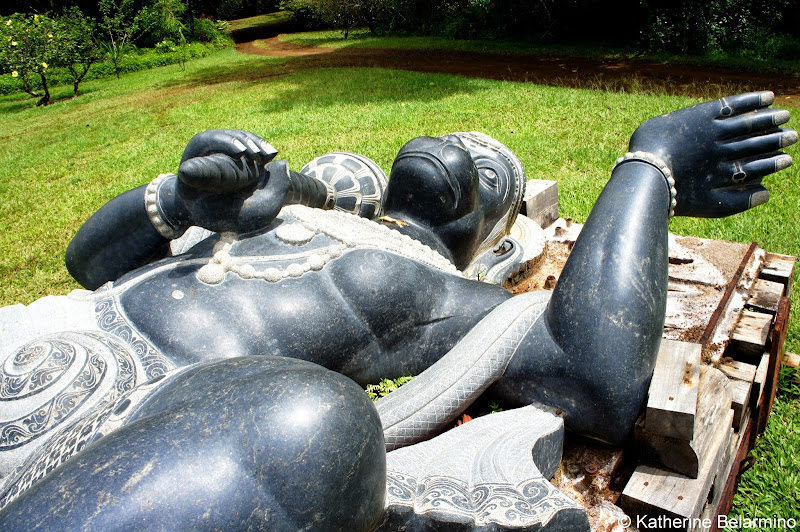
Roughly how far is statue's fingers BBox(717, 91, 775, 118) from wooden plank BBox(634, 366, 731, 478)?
909 millimetres

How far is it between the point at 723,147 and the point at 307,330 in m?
1.45

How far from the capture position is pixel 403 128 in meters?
7.45

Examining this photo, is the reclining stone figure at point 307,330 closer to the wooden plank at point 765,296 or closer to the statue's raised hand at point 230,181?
the statue's raised hand at point 230,181

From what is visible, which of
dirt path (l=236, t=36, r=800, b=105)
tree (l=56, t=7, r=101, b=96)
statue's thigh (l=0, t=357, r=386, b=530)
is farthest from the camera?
tree (l=56, t=7, r=101, b=96)

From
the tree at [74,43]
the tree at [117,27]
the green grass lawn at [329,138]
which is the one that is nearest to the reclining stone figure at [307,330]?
the green grass lawn at [329,138]

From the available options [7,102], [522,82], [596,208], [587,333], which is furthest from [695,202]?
[7,102]

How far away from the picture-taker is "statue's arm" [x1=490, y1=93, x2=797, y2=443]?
A: 1.66 metres

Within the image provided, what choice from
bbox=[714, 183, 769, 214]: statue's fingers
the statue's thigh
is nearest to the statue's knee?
the statue's thigh

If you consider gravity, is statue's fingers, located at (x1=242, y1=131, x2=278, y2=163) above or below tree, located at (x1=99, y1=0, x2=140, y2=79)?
below

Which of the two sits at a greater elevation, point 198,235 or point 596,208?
point 596,208

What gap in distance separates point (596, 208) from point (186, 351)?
1.29 meters

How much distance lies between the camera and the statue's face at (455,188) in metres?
2.24

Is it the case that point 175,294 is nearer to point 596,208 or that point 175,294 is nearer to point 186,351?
point 186,351

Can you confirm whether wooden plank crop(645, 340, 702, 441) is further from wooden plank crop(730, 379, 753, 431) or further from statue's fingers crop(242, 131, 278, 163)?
statue's fingers crop(242, 131, 278, 163)
